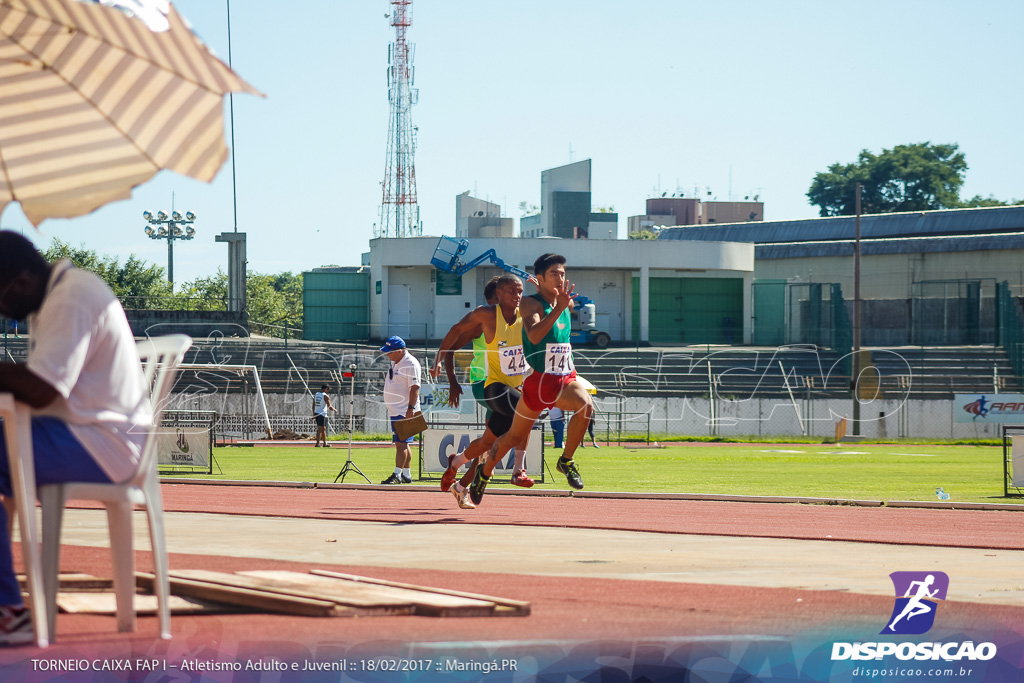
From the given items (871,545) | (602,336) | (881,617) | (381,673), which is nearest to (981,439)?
(602,336)

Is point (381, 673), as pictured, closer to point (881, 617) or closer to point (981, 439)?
point (881, 617)

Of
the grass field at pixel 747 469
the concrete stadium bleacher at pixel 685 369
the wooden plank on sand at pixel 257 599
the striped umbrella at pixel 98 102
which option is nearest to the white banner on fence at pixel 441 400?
the grass field at pixel 747 469

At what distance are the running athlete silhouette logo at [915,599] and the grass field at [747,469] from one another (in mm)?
7073

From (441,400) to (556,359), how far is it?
22.4 m

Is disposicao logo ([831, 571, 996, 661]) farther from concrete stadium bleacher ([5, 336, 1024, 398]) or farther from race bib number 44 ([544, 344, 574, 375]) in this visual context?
concrete stadium bleacher ([5, 336, 1024, 398])

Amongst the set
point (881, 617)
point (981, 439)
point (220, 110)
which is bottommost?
point (981, 439)

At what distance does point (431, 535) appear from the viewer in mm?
9195

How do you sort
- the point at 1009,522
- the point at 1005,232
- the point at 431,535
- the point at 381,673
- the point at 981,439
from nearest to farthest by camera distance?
the point at 381,673, the point at 431,535, the point at 1009,522, the point at 981,439, the point at 1005,232

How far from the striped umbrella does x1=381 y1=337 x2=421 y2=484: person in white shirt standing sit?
9649mm

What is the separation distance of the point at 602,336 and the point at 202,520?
Result: 46.9 metres

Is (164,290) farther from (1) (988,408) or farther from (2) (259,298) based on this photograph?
(1) (988,408)

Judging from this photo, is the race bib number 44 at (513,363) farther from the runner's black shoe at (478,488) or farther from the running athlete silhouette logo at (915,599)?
the running athlete silhouette logo at (915,599)

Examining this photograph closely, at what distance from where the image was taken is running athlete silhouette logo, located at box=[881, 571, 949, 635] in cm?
532

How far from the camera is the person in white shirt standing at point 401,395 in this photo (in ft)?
52.7
